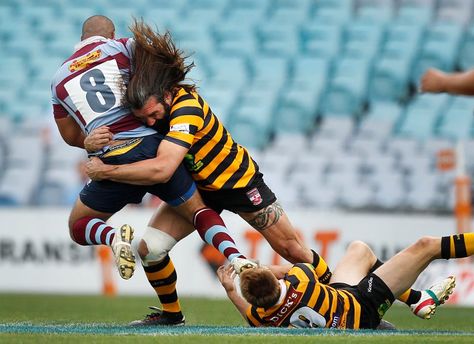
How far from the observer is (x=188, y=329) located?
804 cm

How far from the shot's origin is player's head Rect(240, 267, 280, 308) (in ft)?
24.1

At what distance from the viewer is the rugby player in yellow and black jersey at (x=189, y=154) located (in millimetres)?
8211

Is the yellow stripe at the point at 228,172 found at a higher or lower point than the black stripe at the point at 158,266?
higher

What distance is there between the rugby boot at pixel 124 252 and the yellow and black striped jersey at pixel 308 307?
980mm

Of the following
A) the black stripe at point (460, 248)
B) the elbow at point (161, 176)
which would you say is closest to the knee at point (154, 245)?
the elbow at point (161, 176)

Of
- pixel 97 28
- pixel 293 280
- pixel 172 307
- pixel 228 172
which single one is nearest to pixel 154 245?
pixel 172 307

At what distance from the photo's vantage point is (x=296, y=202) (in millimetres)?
17922

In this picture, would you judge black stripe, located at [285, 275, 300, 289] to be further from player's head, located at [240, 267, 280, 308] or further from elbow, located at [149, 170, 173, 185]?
elbow, located at [149, 170, 173, 185]

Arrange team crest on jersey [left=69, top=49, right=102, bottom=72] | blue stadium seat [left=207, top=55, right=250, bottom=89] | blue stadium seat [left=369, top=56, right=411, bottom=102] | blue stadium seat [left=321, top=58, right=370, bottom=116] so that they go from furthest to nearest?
blue stadium seat [left=207, top=55, right=250, bottom=89]
blue stadium seat [left=369, top=56, right=411, bottom=102]
blue stadium seat [left=321, top=58, right=370, bottom=116]
team crest on jersey [left=69, top=49, right=102, bottom=72]

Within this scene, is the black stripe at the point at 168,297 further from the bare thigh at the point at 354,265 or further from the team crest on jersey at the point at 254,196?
the bare thigh at the point at 354,265

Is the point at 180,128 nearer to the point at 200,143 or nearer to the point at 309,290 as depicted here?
the point at 200,143

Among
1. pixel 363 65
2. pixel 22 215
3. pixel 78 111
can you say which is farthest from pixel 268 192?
pixel 363 65

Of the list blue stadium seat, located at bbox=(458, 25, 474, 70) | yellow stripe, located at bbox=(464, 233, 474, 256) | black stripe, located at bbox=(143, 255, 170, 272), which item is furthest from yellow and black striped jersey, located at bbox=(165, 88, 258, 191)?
blue stadium seat, located at bbox=(458, 25, 474, 70)

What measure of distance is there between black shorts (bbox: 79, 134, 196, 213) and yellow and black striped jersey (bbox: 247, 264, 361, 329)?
119 cm
